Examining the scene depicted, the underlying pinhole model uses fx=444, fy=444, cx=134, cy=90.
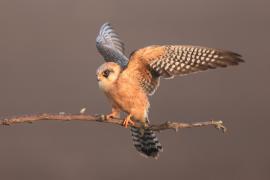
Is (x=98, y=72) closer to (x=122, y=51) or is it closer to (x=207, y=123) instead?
(x=207, y=123)

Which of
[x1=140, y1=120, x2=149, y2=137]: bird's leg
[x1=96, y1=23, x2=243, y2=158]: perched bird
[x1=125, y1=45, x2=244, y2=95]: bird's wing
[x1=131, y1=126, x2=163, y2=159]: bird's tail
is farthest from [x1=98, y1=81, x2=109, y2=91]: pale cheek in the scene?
[x1=131, y1=126, x2=163, y2=159]: bird's tail

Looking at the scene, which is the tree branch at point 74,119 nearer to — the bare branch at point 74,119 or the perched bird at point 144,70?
the bare branch at point 74,119

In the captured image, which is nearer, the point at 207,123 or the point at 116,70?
the point at 207,123

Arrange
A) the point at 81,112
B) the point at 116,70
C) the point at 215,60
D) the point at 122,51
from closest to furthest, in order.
→ the point at 81,112
the point at 215,60
the point at 116,70
the point at 122,51

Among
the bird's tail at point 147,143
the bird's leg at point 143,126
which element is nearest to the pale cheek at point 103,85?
the bird's leg at point 143,126

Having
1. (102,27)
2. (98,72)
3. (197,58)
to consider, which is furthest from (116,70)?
(102,27)

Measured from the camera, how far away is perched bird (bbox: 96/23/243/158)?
2.66 meters

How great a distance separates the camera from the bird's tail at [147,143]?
3.35 meters

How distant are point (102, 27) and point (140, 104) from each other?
1.69 m

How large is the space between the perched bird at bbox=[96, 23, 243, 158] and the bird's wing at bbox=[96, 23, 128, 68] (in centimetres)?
62

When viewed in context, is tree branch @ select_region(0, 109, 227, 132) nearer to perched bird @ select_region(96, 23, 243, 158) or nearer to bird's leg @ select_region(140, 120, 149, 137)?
bird's leg @ select_region(140, 120, 149, 137)

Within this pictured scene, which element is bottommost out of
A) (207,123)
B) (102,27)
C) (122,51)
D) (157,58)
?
(207,123)

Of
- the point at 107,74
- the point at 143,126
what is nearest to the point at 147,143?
the point at 107,74

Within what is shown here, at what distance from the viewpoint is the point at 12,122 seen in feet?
6.87
